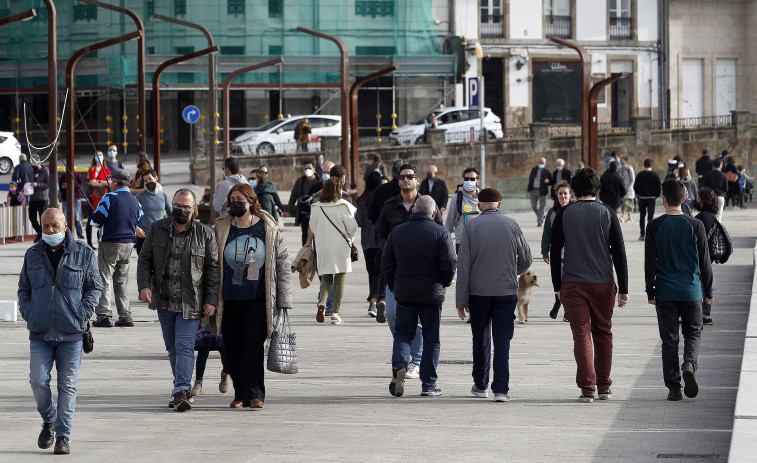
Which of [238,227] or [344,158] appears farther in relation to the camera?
[344,158]

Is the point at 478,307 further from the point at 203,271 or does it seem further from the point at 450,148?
the point at 450,148

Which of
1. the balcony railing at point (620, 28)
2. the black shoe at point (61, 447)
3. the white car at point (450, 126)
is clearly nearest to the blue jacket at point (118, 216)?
the black shoe at point (61, 447)

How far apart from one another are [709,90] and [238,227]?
56.5m

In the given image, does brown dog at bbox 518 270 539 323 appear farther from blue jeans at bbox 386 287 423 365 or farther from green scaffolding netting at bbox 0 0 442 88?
green scaffolding netting at bbox 0 0 442 88

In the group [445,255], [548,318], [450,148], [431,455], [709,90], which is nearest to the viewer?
[431,455]

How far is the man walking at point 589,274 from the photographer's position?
10.9 meters

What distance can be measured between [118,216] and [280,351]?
528 centimetres

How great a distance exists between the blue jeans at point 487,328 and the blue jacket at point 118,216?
5.44 m

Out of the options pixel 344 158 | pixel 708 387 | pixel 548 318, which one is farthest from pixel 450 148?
pixel 708 387

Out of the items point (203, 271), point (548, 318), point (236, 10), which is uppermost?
point (236, 10)

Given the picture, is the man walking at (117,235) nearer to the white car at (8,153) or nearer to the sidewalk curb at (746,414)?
the sidewalk curb at (746,414)

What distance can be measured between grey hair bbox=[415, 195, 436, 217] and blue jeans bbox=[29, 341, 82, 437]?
3.20m

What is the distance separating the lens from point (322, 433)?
9734mm

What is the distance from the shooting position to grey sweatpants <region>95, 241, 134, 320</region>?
15695mm
